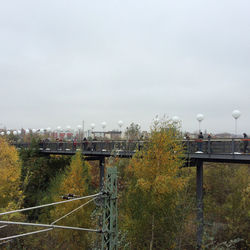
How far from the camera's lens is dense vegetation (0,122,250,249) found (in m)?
14.5

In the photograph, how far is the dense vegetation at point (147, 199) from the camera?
1446 centimetres

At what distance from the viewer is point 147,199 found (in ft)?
47.1

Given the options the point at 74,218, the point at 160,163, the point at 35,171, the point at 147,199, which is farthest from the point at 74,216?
the point at 35,171

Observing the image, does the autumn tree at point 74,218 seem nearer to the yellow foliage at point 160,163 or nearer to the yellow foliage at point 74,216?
the yellow foliage at point 74,216

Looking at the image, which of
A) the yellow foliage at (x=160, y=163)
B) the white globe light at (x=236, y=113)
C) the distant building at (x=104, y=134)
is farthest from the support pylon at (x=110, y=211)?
the distant building at (x=104, y=134)

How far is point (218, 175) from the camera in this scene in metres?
33.7

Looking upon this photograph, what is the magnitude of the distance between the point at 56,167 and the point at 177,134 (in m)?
26.1

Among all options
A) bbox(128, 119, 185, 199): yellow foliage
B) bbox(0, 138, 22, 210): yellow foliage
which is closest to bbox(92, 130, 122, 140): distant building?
bbox(0, 138, 22, 210): yellow foliage

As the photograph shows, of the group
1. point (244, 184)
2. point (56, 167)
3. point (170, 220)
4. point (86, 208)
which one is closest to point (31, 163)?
point (56, 167)

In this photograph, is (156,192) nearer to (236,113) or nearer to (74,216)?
(236,113)

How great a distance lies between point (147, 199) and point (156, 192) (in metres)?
0.73

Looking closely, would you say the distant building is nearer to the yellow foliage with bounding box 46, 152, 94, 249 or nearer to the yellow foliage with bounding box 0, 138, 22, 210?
the yellow foliage with bounding box 46, 152, 94, 249

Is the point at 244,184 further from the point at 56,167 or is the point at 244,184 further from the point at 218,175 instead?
the point at 56,167

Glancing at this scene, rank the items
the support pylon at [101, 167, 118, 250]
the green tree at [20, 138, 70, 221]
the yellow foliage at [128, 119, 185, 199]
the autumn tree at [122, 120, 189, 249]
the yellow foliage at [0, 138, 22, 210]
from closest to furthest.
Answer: the support pylon at [101, 167, 118, 250], the yellow foliage at [128, 119, 185, 199], the autumn tree at [122, 120, 189, 249], the yellow foliage at [0, 138, 22, 210], the green tree at [20, 138, 70, 221]
